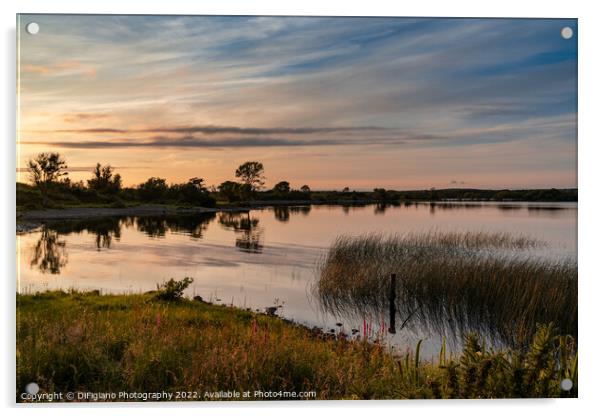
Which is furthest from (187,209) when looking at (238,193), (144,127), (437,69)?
(437,69)

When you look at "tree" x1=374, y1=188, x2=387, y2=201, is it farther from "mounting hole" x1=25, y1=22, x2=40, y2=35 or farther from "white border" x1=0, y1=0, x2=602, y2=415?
"mounting hole" x1=25, y1=22, x2=40, y2=35

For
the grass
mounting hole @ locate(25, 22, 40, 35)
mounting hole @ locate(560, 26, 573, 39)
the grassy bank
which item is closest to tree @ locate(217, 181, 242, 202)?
the grass

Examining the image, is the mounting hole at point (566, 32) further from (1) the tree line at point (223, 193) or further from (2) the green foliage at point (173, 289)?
(2) the green foliage at point (173, 289)

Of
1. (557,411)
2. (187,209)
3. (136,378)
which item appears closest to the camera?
(136,378)

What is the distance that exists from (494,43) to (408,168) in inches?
78.9

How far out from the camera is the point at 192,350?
19.5ft

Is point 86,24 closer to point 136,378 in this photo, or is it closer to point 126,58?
point 126,58

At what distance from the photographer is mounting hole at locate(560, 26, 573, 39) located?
652cm

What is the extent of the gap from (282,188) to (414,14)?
117 inches

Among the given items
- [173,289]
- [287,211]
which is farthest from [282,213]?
[173,289]

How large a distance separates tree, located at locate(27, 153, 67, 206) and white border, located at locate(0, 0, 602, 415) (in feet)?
0.77

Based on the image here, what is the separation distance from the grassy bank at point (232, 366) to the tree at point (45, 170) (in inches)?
54.4

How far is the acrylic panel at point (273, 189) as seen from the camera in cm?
579

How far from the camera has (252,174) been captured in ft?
24.2
